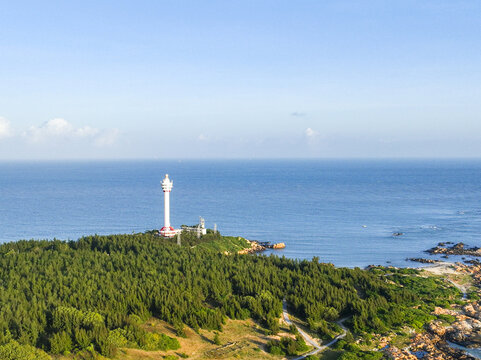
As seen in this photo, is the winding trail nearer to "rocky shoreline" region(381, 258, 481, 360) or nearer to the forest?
the forest

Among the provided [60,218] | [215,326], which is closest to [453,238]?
[215,326]

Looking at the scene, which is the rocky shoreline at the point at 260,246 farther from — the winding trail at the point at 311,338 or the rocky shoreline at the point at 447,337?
the winding trail at the point at 311,338

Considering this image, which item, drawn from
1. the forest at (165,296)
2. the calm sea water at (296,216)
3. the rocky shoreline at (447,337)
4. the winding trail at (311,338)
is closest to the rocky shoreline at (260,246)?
the calm sea water at (296,216)

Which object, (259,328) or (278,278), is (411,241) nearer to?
(278,278)

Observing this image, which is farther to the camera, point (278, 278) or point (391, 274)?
point (391, 274)

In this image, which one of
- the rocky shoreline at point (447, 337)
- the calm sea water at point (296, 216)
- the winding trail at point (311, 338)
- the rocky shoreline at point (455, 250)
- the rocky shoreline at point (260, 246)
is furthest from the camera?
the calm sea water at point (296, 216)

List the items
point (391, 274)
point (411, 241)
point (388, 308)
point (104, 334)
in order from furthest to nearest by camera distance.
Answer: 1. point (411, 241)
2. point (391, 274)
3. point (388, 308)
4. point (104, 334)

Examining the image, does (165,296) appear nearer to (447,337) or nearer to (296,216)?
(447,337)

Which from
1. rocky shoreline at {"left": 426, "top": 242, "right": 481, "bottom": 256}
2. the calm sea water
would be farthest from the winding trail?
rocky shoreline at {"left": 426, "top": 242, "right": 481, "bottom": 256}

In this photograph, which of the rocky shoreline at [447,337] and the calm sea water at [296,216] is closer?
the rocky shoreline at [447,337]
